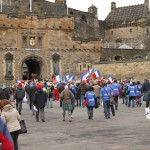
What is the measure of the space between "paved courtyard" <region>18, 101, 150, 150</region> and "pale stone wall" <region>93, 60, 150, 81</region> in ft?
83.4

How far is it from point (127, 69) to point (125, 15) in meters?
26.6

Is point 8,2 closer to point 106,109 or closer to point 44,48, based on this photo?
point 44,48

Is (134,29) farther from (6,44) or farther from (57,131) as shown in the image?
(57,131)

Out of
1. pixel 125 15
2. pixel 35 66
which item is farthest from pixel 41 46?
pixel 125 15

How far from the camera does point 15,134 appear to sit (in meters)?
8.86

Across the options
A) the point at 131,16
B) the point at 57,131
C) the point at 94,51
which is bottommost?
the point at 57,131

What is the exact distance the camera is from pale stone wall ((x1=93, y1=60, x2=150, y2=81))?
4281 cm

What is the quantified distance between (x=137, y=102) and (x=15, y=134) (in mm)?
17628

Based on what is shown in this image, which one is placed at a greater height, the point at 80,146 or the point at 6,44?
the point at 6,44

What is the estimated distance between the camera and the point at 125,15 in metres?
69.5

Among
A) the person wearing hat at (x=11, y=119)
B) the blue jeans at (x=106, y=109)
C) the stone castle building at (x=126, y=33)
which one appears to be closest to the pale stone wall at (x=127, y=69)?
the stone castle building at (x=126, y=33)

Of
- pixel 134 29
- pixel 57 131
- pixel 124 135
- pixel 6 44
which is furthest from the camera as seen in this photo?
pixel 134 29

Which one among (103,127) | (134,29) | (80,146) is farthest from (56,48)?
(80,146)

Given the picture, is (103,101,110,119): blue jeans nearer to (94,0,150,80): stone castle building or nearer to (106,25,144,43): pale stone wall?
(94,0,150,80): stone castle building
